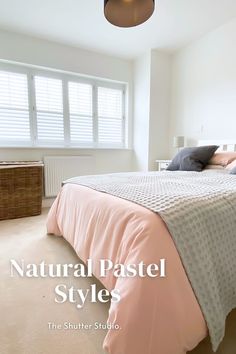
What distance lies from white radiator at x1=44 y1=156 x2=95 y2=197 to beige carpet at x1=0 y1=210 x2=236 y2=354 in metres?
1.65

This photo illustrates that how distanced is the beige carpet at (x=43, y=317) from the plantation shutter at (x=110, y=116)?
8.61 ft

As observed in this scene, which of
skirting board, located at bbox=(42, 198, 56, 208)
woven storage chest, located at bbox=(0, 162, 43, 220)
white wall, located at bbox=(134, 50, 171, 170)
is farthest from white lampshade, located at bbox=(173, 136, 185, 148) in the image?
skirting board, located at bbox=(42, 198, 56, 208)

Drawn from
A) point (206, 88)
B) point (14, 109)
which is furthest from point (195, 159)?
point (14, 109)

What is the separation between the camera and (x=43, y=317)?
118cm

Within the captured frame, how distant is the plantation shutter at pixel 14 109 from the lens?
3.19 metres

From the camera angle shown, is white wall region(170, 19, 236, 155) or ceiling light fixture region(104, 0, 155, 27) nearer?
ceiling light fixture region(104, 0, 155, 27)

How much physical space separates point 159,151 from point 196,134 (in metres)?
0.71

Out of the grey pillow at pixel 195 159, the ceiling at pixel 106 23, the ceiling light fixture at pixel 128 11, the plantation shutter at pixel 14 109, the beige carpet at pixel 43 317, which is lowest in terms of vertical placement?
the beige carpet at pixel 43 317

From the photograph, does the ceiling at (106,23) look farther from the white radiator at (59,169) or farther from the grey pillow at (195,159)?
the white radiator at (59,169)

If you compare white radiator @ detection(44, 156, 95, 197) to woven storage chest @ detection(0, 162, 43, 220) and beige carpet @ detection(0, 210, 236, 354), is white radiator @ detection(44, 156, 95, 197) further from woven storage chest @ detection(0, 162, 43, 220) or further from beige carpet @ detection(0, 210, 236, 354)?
beige carpet @ detection(0, 210, 236, 354)

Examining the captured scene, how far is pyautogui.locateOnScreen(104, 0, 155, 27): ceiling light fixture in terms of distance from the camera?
1.56 meters

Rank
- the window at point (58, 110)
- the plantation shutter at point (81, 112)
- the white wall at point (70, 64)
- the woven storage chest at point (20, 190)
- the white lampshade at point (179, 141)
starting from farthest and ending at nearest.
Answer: the plantation shutter at point (81, 112), the white lampshade at point (179, 141), the window at point (58, 110), the white wall at point (70, 64), the woven storage chest at point (20, 190)

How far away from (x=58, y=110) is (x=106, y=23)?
1.44 metres

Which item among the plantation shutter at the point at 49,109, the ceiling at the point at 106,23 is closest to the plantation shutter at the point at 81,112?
the plantation shutter at the point at 49,109
